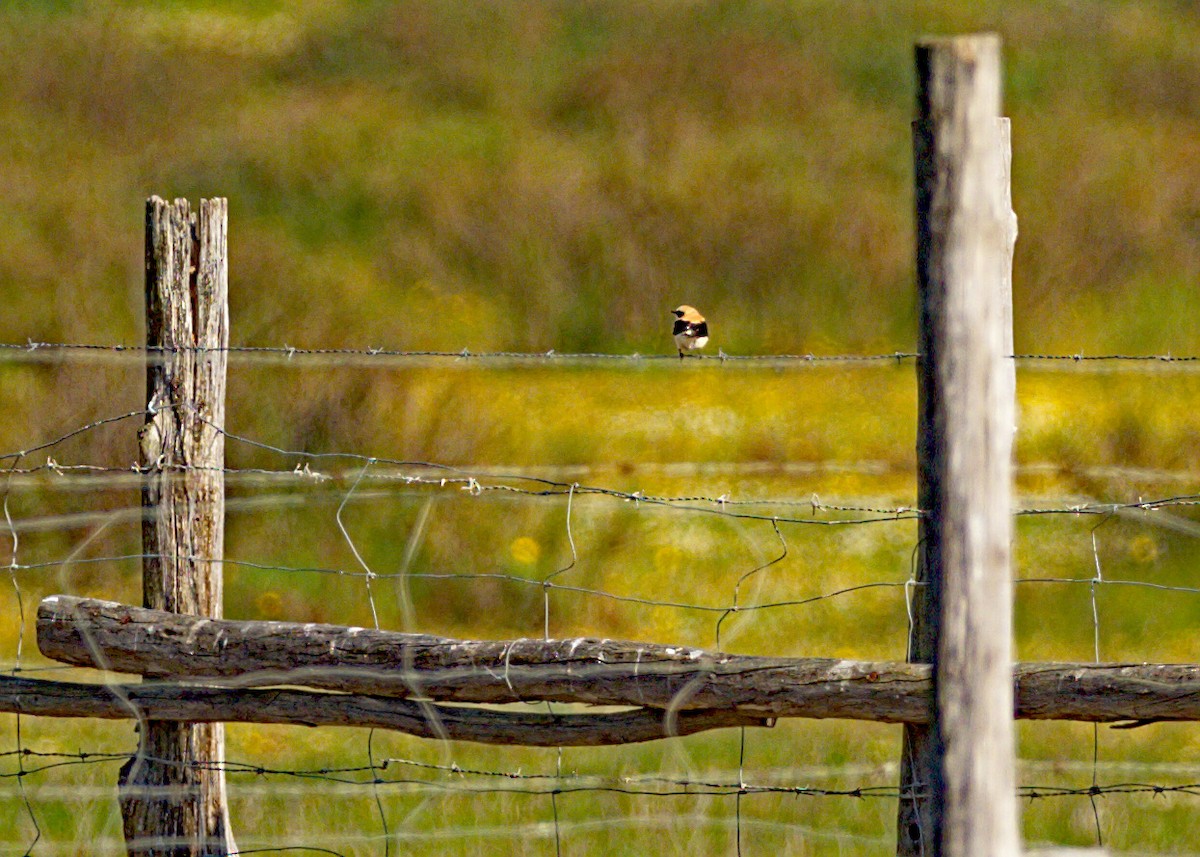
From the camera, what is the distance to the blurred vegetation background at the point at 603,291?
9.42m

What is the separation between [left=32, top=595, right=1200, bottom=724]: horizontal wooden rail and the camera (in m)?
3.98

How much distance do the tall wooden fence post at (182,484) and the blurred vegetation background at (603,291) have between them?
1570mm

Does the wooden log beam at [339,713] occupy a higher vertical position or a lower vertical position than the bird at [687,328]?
lower

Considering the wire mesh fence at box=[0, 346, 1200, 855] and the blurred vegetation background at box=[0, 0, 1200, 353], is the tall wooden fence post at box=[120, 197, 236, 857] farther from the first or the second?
the blurred vegetation background at box=[0, 0, 1200, 353]

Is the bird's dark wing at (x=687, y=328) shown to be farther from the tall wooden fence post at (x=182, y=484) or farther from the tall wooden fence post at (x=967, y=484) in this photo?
the tall wooden fence post at (x=967, y=484)

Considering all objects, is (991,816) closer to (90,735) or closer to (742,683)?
(742,683)

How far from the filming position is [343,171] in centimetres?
1266

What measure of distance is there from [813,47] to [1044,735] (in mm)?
9120

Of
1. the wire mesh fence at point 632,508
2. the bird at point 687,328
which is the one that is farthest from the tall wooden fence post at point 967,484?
the wire mesh fence at point 632,508

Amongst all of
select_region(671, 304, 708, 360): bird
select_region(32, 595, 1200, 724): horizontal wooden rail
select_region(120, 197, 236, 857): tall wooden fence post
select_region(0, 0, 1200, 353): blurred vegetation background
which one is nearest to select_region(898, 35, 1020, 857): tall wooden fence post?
select_region(32, 595, 1200, 724): horizontal wooden rail

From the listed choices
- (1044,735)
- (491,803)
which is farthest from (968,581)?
(1044,735)

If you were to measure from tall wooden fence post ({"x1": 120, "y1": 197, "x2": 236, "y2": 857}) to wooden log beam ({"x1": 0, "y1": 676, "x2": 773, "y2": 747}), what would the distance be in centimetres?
17

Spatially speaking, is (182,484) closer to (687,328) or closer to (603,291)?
(687,328)

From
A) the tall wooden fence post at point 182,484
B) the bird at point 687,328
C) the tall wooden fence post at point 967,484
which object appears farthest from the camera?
the bird at point 687,328
